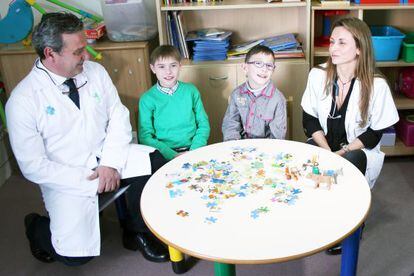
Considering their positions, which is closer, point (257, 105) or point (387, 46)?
point (257, 105)

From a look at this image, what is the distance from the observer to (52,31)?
2.00 meters

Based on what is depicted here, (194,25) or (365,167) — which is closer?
(365,167)

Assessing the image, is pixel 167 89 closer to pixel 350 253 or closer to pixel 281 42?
pixel 281 42

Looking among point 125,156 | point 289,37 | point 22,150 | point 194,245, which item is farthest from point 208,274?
point 289,37

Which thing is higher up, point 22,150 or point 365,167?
point 22,150

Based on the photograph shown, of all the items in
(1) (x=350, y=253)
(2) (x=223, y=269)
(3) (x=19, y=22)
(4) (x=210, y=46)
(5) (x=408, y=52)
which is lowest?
(1) (x=350, y=253)

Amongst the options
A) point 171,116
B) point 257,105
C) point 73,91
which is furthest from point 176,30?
point 73,91

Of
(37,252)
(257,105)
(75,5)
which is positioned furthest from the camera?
(75,5)

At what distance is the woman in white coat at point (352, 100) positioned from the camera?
7.39 ft

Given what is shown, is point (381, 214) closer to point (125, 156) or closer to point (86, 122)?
point (125, 156)

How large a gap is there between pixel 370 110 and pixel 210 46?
114 cm

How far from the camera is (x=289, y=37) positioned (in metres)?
3.14

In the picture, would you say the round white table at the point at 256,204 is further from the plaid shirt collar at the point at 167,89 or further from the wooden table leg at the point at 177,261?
the plaid shirt collar at the point at 167,89

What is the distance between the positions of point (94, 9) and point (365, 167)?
2082mm
